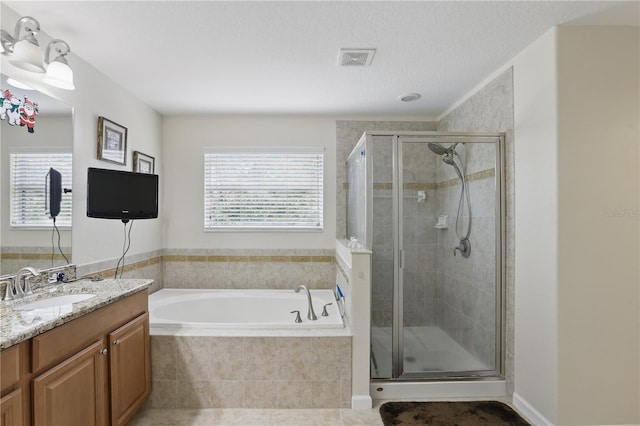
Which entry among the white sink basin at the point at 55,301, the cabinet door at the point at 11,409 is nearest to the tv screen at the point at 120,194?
the white sink basin at the point at 55,301

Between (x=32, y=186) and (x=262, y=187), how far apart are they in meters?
1.99

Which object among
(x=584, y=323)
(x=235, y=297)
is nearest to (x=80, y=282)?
(x=235, y=297)

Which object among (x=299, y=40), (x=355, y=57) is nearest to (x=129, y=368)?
(x=299, y=40)

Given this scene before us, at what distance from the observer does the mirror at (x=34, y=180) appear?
176 cm

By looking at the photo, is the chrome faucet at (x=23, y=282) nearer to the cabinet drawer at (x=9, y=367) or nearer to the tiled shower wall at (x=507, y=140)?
the cabinet drawer at (x=9, y=367)

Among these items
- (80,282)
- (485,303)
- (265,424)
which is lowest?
(265,424)

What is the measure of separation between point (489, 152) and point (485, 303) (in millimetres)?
1135

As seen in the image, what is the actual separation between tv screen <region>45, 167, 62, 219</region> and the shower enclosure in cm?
204

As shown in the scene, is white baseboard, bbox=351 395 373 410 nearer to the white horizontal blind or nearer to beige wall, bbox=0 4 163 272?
beige wall, bbox=0 4 163 272

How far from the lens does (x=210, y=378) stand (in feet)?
7.39

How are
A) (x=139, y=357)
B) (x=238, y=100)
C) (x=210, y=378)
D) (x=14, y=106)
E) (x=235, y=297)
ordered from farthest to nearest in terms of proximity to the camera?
(x=235, y=297) → (x=238, y=100) → (x=210, y=378) → (x=139, y=357) → (x=14, y=106)

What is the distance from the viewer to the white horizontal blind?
1.80m

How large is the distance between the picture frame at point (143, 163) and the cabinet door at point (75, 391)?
1.82 m

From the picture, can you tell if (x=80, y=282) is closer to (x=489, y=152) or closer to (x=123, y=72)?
(x=123, y=72)
